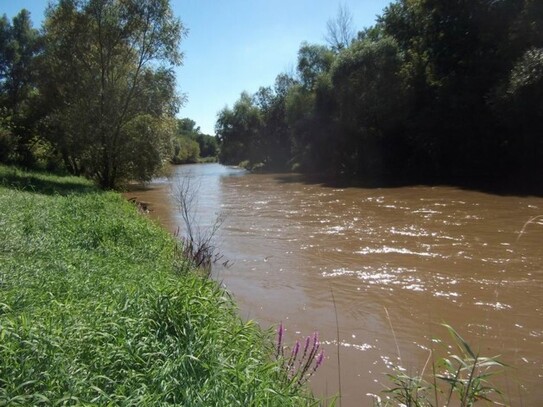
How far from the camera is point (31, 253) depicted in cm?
659

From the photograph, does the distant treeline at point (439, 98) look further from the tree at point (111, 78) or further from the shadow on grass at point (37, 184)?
the shadow on grass at point (37, 184)

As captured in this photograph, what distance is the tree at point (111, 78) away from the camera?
64.1 feet

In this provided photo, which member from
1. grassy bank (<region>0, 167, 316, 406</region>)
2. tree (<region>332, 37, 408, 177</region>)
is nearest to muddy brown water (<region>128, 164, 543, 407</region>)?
grassy bank (<region>0, 167, 316, 406</region>)

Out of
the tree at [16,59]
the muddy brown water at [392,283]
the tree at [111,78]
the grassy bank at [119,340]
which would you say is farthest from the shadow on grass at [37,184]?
the tree at [16,59]

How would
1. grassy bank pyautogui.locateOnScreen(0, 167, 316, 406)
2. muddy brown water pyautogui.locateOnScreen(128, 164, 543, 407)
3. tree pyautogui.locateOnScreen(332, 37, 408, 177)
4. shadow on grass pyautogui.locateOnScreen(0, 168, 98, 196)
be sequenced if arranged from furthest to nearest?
tree pyautogui.locateOnScreen(332, 37, 408, 177)
shadow on grass pyautogui.locateOnScreen(0, 168, 98, 196)
muddy brown water pyautogui.locateOnScreen(128, 164, 543, 407)
grassy bank pyautogui.locateOnScreen(0, 167, 316, 406)

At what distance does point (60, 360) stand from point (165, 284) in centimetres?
190

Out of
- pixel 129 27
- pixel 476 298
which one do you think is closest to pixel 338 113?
pixel 129 27

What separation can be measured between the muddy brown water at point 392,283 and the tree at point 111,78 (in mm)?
5813

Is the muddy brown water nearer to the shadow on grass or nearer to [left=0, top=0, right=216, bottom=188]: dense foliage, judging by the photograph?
the shadow on grass

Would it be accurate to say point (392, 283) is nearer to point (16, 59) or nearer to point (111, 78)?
point (111, 78)

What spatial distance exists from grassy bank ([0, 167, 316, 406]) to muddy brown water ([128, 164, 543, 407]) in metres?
1.36

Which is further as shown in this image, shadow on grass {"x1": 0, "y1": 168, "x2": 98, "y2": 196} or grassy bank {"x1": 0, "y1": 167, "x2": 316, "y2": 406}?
shadow on grass {"x1": 0, "y1": 168, "x2": 98, "y2": 196}

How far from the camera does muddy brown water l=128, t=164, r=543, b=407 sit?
204 inches

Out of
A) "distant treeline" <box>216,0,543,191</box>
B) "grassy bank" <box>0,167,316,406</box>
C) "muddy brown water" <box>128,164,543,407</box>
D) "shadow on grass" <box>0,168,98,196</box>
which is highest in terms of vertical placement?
"distant treeline" <box>216,0,543,191</box>
